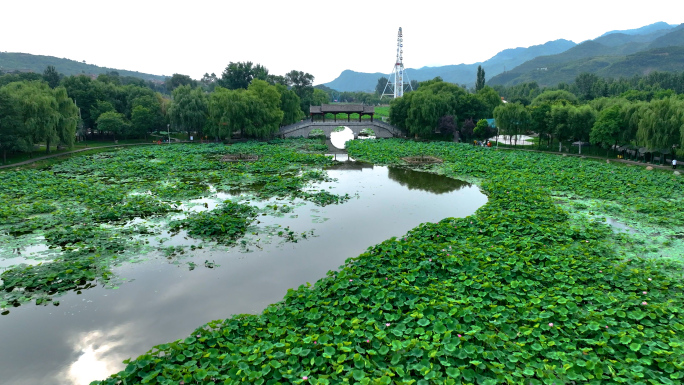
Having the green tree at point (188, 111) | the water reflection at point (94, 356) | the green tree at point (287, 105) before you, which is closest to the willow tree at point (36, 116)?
the green tree at point (188, 111)

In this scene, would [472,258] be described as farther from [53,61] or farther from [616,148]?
[53,61]

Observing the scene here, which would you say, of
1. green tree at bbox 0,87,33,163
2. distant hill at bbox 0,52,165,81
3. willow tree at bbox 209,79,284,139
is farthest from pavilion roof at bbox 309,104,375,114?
distant hill at bbox 0,52,165,81

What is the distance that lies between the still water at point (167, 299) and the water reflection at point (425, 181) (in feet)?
19.2

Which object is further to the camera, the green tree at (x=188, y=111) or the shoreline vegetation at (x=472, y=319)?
the green tree at (x=188, y=111)

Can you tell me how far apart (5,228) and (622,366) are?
20373 mm

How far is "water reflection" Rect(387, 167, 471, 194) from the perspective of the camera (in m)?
24.5

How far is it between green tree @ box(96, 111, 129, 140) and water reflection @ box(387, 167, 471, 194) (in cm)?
3422

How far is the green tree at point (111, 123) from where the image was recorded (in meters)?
45.5

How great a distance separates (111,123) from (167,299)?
4272 cm

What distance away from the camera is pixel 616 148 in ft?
117

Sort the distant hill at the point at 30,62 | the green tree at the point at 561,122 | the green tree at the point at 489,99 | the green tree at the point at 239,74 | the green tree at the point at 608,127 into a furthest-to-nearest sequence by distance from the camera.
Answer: the distant hill at the point at 30,62 → the green tree at the point at 239,74 → the green tree at the point at 489,99 → the green tree at the point at 561,122 → the green tree at the point at 608,127

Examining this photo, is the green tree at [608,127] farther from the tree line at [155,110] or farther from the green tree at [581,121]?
the tree line at [155,110]

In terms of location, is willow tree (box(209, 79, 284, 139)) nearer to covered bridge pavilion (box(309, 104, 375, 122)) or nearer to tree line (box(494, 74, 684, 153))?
covered bridge pavilion (box(309, 104, 375, 122))

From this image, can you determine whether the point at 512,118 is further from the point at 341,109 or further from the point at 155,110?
the point at 155,110
